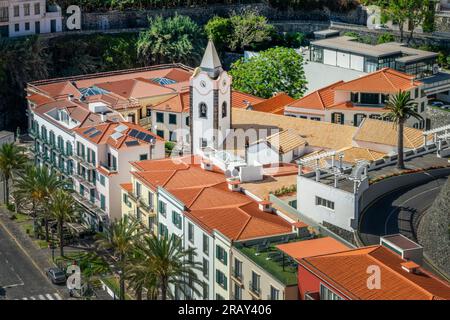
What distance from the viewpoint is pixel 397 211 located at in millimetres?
94750

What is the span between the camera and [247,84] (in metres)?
140

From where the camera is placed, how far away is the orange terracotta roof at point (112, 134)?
112 metres

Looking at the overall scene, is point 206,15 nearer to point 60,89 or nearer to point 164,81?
point 164,81

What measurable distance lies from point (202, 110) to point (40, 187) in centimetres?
1802

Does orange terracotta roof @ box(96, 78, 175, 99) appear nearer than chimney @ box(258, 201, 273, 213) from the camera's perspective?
No

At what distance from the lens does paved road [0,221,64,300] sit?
99444 mm

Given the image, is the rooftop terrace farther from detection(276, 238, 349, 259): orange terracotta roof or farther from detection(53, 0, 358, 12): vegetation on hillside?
detection(53, 0, 358, 12): vegetation on hillside

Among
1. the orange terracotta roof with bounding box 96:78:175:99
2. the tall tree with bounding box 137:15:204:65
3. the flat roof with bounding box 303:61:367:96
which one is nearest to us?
the orange terracotta roof with bounding box 96:78:175:99

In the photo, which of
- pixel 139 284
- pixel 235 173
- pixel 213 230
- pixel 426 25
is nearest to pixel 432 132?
pixel 235 173

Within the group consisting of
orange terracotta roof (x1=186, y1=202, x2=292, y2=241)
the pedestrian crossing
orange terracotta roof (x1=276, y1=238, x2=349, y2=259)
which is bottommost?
the pedestrian crossing

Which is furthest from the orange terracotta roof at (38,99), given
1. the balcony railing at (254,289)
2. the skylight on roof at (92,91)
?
the balcony railing at (254,289)

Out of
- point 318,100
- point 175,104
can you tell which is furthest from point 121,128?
point 318,100

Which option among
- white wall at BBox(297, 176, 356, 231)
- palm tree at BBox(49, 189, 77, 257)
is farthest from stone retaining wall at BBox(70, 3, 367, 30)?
white wall at BBox(297, 176, 356, 231)

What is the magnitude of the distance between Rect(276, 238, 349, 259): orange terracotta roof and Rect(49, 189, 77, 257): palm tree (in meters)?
30.9
